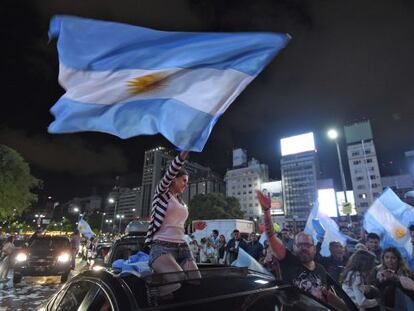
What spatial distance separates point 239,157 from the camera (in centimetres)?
14538

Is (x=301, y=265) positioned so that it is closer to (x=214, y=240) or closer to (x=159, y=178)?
(x=214, y=240)

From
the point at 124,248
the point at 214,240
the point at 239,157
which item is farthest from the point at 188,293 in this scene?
the point at 239,157

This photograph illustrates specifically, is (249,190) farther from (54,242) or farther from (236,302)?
(236,302)

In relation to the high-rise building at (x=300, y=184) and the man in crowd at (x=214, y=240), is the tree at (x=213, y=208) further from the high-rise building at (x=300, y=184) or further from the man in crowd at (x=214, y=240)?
the man in crowd at (x=214, y=240)

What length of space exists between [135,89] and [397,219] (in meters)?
8.71

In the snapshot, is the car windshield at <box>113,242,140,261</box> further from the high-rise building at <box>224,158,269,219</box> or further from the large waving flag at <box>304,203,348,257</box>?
the high-rise building at <box>224,158,269,219</box>

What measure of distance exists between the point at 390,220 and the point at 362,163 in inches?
3877

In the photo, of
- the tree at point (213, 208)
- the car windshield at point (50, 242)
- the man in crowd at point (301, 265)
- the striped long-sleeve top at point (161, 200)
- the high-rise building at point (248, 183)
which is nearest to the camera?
the striped long-sleeve top at point (161, 200)

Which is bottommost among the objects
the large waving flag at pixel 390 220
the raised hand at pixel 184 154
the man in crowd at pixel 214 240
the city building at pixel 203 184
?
the man in crowd at pixel 214 240

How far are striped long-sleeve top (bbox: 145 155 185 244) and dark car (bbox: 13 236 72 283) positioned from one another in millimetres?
11356

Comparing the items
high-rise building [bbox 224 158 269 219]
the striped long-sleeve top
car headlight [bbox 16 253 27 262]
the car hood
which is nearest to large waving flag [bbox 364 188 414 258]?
the striped long-sleeve top

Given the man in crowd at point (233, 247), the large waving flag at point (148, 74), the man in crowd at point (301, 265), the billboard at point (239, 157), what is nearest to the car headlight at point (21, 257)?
the man in crowd at point (233, 247)

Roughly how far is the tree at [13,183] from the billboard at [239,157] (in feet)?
382

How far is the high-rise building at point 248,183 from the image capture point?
5140 inches
